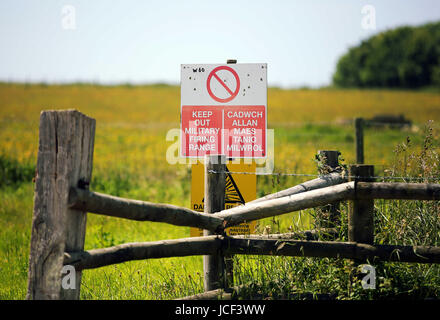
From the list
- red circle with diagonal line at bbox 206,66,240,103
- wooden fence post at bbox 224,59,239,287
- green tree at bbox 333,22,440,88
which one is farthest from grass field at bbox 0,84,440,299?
green tree at bbox 333,22,440,88

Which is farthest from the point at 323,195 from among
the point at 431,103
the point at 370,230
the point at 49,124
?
the point at 431,103

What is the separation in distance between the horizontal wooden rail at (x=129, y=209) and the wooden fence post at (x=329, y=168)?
146cm

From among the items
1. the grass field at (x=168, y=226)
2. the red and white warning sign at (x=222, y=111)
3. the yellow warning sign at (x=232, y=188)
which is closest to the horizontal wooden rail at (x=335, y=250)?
the grass field at (x=168, y=226)

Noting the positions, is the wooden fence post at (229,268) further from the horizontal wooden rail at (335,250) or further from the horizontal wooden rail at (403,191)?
the horizontal wooden rail at (403,191)

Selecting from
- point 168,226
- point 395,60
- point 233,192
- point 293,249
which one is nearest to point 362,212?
point 293,249

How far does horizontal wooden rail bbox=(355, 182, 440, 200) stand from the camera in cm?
350

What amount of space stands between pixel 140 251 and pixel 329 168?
2110 mm

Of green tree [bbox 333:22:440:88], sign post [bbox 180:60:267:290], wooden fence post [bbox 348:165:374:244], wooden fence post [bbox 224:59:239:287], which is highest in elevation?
green tree [bbox 333:22:440:88]

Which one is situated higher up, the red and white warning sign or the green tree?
the green tree

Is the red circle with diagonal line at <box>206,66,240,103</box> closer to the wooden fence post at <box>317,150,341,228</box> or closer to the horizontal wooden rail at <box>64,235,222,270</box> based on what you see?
the wooden fence post at <box>317,150,341,228</box>

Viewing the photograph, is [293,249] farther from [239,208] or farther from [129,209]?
[129,209]

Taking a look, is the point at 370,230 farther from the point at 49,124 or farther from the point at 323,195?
the point at 49,124

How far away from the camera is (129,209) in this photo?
3.05 meters

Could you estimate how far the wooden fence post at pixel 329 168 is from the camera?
4449 millimetres
